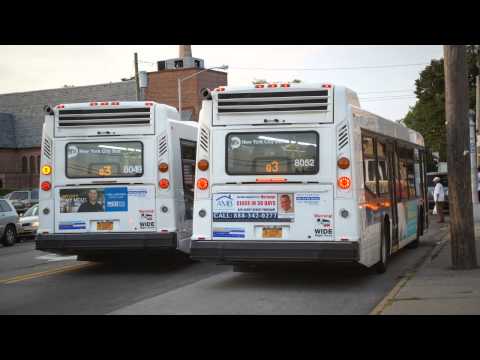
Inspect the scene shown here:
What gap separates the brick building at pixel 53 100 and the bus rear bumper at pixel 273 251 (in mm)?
56449

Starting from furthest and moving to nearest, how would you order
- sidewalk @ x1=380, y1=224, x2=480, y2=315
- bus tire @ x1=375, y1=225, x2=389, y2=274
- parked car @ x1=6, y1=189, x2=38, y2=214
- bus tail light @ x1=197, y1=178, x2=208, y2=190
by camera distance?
parked car @ x1=6, y1=189, x2=38, y2=214
bus tire @ x1=375, y1=225, x2=389, y2=274
bus tail light @ x1=197, y1=178, x2=208, y2=190
sidewalk @ x1=380, y1=224, x2=480, y2=315

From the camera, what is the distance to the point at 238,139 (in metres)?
11.9

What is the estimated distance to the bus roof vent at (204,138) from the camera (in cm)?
1198

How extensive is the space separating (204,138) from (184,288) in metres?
2.35

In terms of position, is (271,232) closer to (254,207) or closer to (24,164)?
(254,207)

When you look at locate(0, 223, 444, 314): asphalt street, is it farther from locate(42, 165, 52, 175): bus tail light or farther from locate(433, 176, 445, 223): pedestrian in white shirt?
locate(433, 176, 445, 223): pedestrian in white shirt

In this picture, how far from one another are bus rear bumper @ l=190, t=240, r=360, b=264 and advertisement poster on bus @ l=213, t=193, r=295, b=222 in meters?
0.36

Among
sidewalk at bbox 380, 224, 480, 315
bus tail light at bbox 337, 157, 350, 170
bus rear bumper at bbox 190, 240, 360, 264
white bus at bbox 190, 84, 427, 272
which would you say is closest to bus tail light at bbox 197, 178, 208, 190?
white bus at bbox 190, 84, 427, 272

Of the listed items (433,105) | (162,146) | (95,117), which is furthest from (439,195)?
(433,105)

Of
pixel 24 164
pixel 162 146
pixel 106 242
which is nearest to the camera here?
pixel 106 242

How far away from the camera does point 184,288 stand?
475 inches

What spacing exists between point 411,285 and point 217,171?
3.38 metres

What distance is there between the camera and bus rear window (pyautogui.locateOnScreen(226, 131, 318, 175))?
11.6 metres
